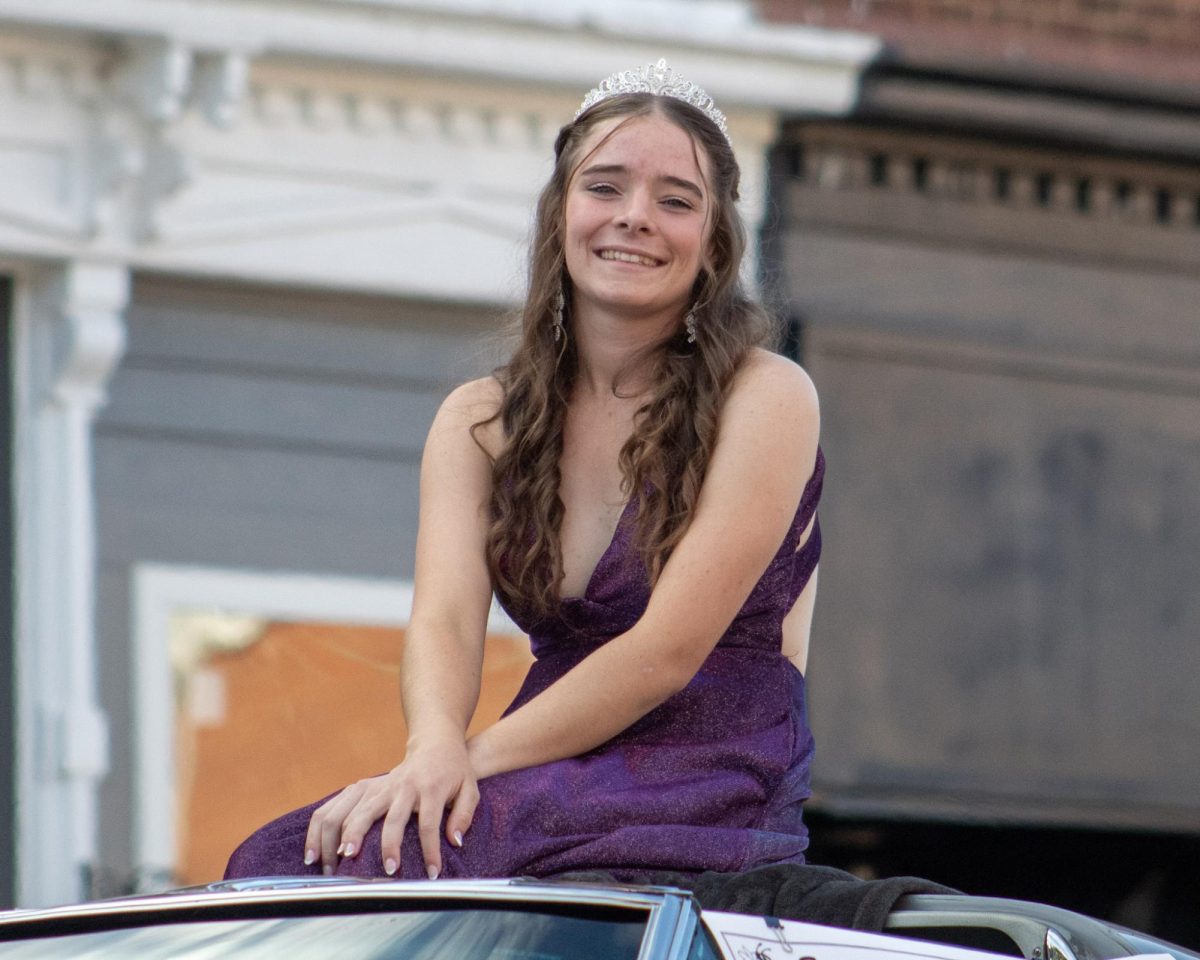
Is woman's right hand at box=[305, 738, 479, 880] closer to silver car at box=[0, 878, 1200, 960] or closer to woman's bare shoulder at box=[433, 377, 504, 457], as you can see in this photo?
silver car at box=[0, 878, 1200, 960]

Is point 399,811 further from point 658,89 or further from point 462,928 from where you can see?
point 658,89

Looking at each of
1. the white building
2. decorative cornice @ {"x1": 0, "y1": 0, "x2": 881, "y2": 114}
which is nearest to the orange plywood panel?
the white building

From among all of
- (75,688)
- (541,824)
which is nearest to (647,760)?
(541,824)

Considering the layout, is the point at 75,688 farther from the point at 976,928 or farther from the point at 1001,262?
the point at 976,928

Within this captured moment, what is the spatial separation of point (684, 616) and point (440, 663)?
1.09ft

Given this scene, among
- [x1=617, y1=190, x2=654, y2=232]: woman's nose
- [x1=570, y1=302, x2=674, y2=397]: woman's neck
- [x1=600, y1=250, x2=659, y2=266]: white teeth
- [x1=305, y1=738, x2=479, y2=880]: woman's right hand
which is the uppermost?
[x1=617, y1=190, x2=654, y2=232]: woman's nose

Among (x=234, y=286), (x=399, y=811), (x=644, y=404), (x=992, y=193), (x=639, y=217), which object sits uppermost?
(x=992, y=193)

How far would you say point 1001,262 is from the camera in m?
7.98

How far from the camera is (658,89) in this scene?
307cm

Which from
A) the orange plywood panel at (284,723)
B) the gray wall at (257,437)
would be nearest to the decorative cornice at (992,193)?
the gray wall at (257,437)

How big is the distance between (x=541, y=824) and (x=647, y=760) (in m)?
0.17

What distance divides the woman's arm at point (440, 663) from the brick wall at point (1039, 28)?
16.0 feet

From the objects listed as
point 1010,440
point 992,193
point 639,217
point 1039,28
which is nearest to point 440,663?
point 639,217

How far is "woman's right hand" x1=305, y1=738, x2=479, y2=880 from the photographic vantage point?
2.53m
